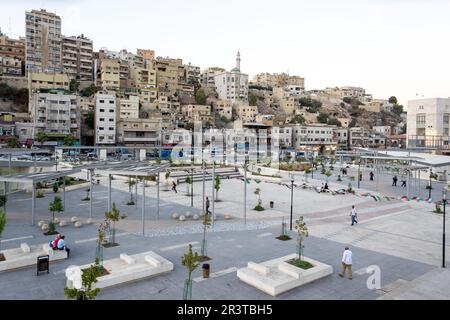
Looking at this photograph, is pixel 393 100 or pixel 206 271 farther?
pixel 393 100

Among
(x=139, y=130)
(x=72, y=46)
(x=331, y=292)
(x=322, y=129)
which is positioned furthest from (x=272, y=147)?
(x=331, y=292)

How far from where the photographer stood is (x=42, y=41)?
98750mm

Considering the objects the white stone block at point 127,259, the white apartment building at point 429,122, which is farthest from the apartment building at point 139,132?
the white stone block at point 127,259

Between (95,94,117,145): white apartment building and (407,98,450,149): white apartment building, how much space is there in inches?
2535

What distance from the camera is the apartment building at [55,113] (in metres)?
71.3

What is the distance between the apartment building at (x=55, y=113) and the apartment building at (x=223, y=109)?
50.7m

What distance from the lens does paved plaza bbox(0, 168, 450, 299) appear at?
41.2 ft

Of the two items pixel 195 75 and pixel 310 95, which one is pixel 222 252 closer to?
pixel 195 75

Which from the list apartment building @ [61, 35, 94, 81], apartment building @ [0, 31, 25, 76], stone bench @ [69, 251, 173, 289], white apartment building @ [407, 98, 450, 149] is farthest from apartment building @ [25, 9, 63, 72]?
stone bench @ [69, 251, 173, 289]

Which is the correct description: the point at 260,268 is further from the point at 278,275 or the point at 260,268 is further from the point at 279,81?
the point at 279,81

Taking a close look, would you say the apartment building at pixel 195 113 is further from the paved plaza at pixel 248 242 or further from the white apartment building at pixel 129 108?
the paved plaza at pixel 248 242

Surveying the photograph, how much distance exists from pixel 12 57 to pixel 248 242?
105188 mm

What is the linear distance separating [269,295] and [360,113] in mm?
161117

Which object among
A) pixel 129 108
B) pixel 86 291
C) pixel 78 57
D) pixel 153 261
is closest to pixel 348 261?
pixel 153 261
